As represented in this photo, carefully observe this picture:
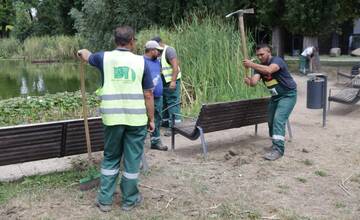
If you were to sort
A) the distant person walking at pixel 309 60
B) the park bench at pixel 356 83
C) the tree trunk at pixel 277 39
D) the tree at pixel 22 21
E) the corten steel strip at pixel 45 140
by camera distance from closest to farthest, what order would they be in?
the corten steel strip at pixel 45 140 → the park bench at pixel 356 83 → the distant person walking at pixel 309 60 → the tree trunk at pixel 277 39 → the tree at pixel 22 21

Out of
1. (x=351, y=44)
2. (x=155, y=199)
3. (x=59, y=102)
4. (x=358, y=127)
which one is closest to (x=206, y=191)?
Result: (x=155, y=199)

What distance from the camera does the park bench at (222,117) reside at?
6.40 meters

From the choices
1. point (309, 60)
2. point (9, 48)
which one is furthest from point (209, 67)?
point (9, 48)

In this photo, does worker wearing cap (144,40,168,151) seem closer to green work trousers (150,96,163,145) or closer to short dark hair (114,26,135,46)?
green work trousers (150,96,163,145)

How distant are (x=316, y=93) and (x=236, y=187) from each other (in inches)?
143

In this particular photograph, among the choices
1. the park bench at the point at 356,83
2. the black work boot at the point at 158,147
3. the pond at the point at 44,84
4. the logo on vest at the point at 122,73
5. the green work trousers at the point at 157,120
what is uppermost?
the logo on vest at the point at 122,73

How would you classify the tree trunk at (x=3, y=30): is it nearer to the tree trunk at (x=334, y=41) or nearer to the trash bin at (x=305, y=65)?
the tree trunk at (x=334, y=41)

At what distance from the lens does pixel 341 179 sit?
5.50m

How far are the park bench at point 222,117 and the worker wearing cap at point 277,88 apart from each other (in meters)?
0.52

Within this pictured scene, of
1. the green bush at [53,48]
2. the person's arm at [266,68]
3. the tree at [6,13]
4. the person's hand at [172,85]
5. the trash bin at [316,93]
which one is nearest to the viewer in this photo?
the person's arm at [266,68]

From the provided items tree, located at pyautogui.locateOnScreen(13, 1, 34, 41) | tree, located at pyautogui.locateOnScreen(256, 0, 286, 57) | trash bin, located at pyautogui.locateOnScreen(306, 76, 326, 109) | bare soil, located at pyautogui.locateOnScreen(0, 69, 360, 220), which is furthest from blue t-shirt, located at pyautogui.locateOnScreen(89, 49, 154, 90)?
tree, located at pyautogui.locateOnScreen(13, 1, 34, 41)

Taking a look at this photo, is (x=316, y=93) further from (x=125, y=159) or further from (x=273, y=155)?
(x=125, y=159)

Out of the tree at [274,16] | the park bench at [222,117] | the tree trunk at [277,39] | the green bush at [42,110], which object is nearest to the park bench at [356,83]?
the park bench at [222,117]

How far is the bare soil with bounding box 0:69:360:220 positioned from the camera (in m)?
4.46
